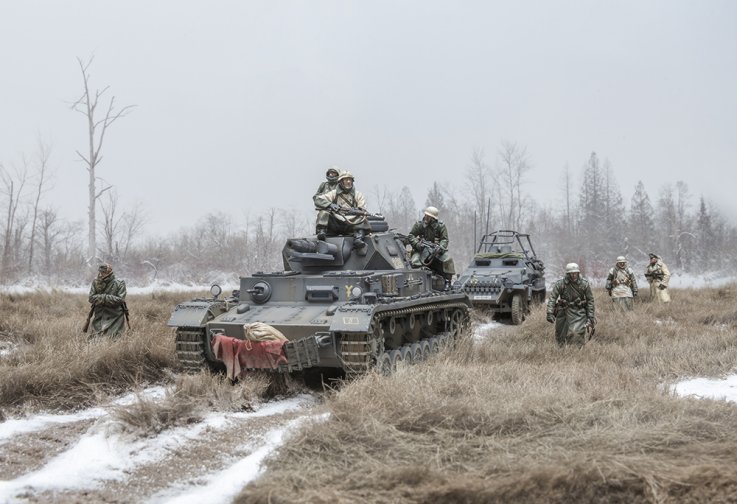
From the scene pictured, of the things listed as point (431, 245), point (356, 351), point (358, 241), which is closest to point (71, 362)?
point (356, 351)

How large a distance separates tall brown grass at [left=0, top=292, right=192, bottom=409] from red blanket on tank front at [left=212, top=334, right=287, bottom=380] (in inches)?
41.0

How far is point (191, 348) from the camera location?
333 inches

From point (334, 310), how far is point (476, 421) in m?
3.51

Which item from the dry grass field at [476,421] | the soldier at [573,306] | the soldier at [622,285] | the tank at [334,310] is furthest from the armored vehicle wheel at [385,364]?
the soldier at [622,285]

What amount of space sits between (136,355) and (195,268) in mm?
25381

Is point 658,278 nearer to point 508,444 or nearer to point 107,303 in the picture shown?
point 107,303

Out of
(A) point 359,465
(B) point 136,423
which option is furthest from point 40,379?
(A) point 359,465

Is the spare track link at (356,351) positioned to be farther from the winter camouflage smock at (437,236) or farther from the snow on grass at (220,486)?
the winter camouflage smock at (437,236)

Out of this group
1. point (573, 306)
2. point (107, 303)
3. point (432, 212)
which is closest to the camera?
point (107, 303)

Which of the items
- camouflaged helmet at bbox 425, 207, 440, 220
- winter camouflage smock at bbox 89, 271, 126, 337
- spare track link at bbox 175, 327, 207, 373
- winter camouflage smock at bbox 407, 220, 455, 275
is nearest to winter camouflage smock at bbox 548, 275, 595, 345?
winter camouflage smock at bbox 407, 220, 455, 275

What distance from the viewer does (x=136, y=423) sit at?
19.5 ft

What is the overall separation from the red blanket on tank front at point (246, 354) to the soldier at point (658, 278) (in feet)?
40.4

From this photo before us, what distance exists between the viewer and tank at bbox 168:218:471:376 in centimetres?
782

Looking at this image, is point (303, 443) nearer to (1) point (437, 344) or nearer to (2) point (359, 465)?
(2) point (359, 465)
